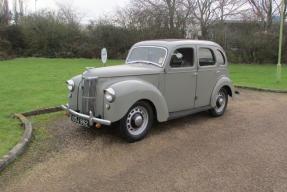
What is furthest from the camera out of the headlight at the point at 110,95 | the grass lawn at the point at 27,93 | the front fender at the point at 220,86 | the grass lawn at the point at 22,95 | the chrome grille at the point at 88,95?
the front fender at the point at 220,86

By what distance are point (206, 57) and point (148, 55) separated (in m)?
1.45

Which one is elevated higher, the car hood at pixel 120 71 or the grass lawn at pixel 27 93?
the car hood at pixel 120 71

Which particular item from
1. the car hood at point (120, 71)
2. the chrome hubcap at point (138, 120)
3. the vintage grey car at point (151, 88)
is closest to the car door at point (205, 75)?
the vintage grey car at point (151, 88)

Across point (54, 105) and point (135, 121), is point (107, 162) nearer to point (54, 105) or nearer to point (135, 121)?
point (135, 121)

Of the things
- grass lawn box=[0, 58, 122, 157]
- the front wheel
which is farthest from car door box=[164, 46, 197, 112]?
grass lawn box=[0, 58, 122, 157]

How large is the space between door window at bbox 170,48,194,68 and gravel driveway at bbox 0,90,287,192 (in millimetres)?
1296

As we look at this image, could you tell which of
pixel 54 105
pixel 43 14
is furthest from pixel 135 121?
pixel 43 14

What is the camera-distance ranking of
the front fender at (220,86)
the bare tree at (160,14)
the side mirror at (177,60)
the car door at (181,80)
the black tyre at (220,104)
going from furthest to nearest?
the bare tree at (160,14) → the black tyre at (220,104) → the front fender at (220,86) → the side mirror at (177,60) → the car door at (181,80)

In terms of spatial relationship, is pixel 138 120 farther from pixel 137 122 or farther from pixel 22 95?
pixel 22 95

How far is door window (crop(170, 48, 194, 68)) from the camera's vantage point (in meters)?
7.41

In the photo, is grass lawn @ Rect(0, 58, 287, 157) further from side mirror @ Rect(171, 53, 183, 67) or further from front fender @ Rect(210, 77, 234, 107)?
front fender @ Rect(210, 77, 234, 107)

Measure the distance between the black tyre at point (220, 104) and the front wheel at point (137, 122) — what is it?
2241 mm

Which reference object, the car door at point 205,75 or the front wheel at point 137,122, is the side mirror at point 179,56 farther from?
the front wheel at point 137,122

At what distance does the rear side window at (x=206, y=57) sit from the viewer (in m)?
8.02
